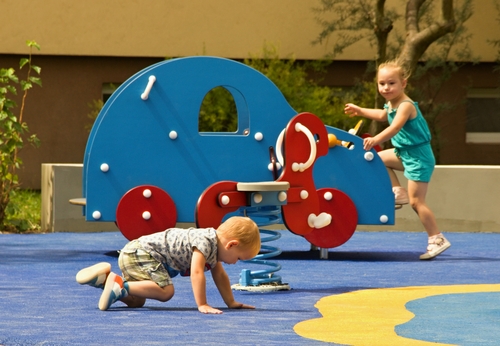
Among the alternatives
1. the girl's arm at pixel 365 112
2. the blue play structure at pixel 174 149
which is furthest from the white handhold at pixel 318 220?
the girl's arm at pixel 365 112

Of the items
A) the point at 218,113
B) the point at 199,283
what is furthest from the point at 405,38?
the point at 199,283

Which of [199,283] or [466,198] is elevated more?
[466,198]

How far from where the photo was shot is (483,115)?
18.4 m

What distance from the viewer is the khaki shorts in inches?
208

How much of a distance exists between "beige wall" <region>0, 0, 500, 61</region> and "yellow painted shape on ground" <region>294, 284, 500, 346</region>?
11346mm

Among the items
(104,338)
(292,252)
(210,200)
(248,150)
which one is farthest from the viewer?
(292,252)

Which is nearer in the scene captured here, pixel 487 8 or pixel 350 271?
pixel 350 271

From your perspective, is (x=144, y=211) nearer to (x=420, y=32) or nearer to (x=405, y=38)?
(x=420, y=32)

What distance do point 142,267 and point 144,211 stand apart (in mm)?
2622

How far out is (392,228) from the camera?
11.0m

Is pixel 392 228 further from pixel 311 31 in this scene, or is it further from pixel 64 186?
pixel 311 31

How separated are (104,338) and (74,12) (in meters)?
13.5

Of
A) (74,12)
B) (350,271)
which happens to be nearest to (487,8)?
(74,12)

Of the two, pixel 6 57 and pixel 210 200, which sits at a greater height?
pixel 6 57
